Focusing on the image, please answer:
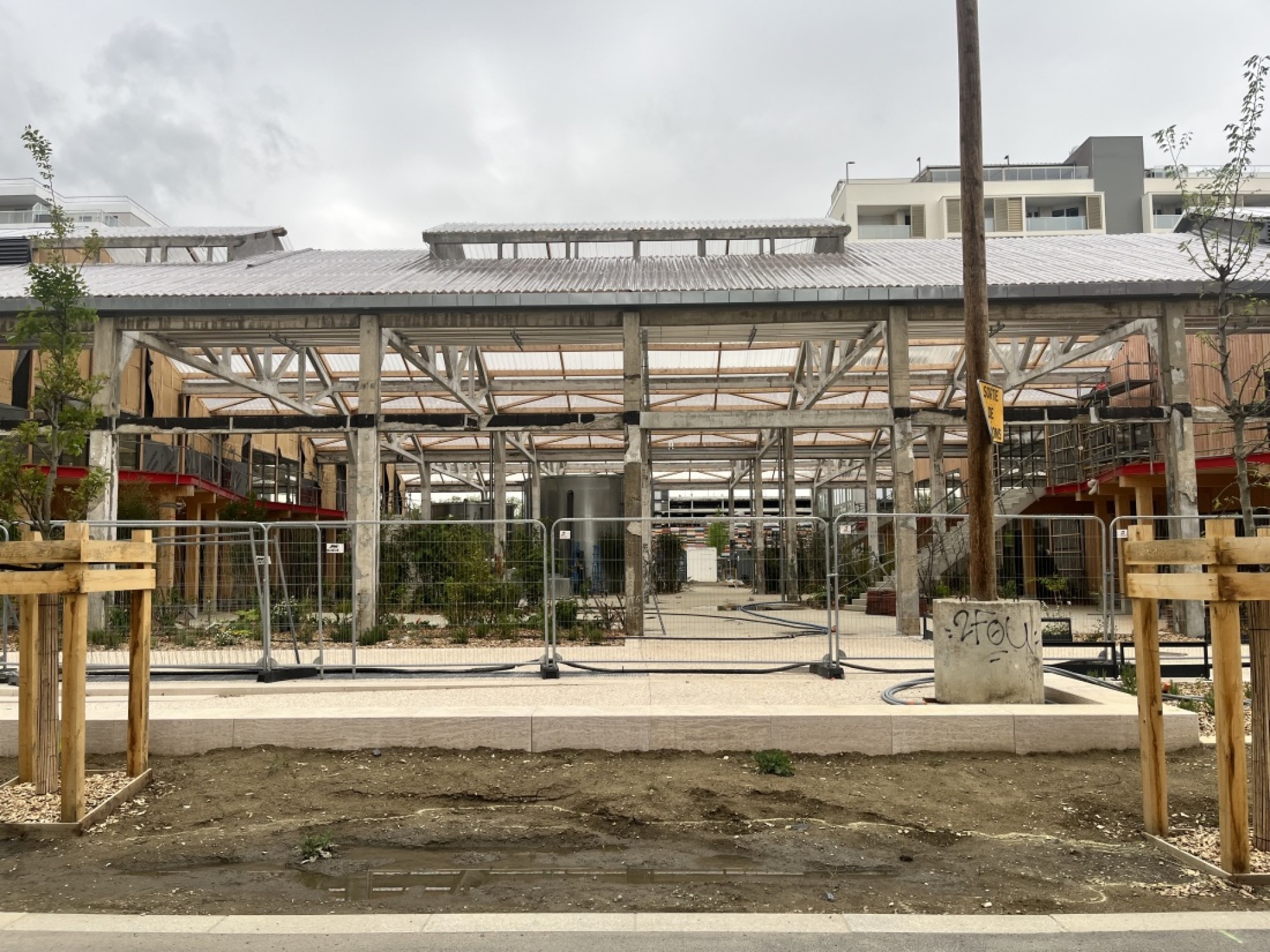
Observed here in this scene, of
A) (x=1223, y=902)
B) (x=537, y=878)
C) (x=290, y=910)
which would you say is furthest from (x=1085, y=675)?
(x=290, y=910)

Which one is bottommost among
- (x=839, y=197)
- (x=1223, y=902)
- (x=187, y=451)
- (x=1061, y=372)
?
(x=1223, y=902)

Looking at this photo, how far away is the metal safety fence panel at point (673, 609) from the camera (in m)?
11.8

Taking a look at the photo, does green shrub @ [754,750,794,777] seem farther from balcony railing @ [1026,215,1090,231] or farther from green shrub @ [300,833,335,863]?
balcony railing @ [1026,215,1090,231]

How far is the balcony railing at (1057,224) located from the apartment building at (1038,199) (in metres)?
0.04

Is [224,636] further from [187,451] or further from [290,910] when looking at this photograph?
[187,451]

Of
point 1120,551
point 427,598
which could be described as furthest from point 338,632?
point 1120,551

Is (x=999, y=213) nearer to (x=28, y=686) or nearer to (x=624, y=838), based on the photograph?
(x=624, y=838)

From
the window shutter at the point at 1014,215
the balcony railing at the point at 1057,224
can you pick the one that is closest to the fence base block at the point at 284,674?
the window shutter at the point at 1014,215

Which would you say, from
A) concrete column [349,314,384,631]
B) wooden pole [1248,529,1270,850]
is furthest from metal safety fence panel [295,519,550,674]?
A: wooden pole [1248,529,1270,850]

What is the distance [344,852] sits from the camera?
224 inches

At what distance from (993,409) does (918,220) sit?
196ft

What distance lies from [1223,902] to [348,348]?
70.9 feet

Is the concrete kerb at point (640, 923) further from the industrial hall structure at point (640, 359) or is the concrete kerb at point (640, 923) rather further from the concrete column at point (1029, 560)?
the concrete column at point (1029, 560)

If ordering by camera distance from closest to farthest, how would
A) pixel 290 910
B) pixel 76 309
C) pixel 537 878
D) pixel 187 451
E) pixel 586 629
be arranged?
pixel 290 910 → pixel 537 878 → pixel 76 309 → pixel 586 629 → pixel 187 451
